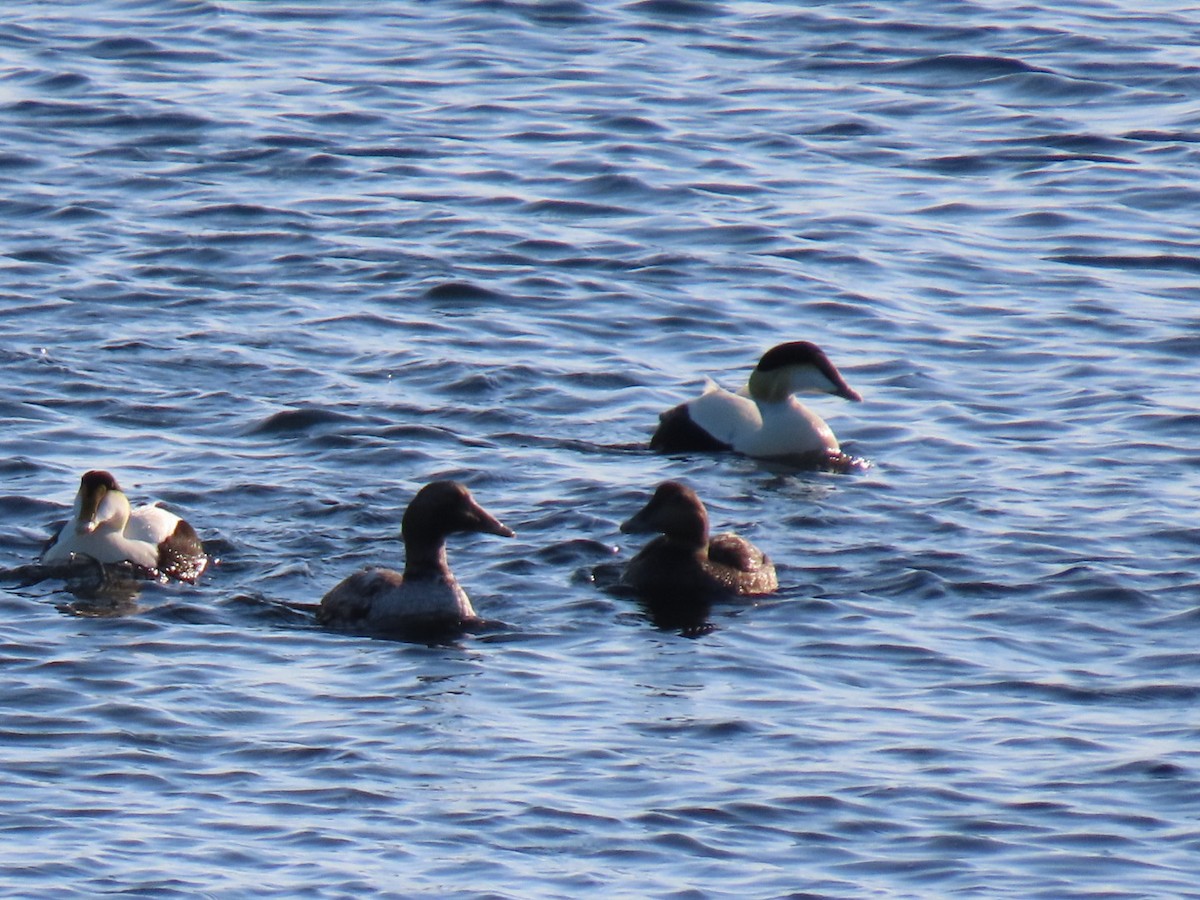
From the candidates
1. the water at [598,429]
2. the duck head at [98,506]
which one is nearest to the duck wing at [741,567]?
the water at [598,429]

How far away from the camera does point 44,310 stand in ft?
59.4

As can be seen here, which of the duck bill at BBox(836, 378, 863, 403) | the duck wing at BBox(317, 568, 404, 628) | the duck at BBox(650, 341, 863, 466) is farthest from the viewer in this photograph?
the duck bill at BBox(836, 378, 863, 403)

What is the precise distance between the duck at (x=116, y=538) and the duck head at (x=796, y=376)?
15.4 ft

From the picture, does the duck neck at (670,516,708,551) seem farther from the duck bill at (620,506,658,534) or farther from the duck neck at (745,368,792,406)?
the duck neck at (745,368,792,406)

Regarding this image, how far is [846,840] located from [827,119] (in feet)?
46.5

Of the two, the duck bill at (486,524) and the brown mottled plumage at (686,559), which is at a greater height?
the duck bill at (486,524)

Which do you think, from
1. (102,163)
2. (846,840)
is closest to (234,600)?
(846,840)

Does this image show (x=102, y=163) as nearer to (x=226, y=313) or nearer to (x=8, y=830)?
(x=226, y=313)

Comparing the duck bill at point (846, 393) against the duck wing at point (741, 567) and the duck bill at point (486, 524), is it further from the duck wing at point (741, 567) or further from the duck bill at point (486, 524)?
the duck bill at point (486, 524)

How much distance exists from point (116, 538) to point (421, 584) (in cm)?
168

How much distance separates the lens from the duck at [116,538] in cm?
1334

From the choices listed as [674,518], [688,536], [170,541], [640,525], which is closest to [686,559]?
[688,536]

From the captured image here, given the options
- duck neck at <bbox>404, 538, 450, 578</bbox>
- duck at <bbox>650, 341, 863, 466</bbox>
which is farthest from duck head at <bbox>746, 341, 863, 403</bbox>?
duck neck at <bbox>404, 538, 450, 578</bbox>

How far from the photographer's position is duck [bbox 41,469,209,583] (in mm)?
13344
